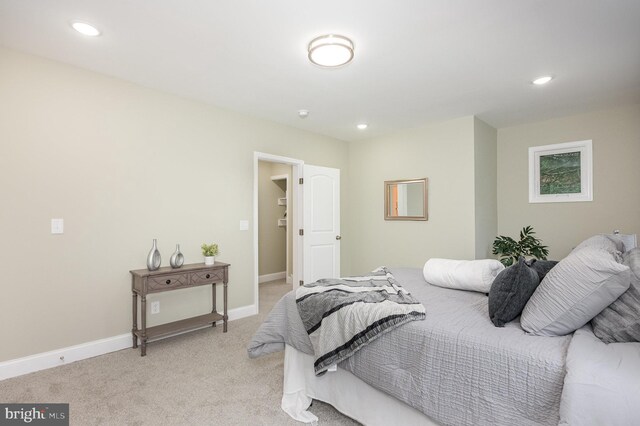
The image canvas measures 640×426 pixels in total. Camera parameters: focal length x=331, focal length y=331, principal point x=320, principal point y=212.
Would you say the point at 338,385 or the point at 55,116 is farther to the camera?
the point at 55,116

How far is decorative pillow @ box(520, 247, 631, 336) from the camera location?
1326 millimetres

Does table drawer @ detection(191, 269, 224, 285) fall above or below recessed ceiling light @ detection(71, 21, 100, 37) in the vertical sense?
below

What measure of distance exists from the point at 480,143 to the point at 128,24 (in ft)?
13.2

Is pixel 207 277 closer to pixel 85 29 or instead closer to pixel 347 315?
pixel 347 315

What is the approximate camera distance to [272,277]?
6.45 metres

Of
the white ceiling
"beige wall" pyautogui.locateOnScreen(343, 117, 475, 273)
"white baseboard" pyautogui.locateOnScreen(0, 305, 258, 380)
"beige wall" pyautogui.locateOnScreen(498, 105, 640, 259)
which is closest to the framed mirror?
"beige wall" pyautogui.locateOnScreen(343, 117, 475, 273)

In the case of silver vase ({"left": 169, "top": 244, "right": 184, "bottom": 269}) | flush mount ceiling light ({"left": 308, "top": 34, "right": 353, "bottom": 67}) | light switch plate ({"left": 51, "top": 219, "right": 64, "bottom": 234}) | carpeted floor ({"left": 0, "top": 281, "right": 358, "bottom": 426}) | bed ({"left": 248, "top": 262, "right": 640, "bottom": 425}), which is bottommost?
carpeted floor ({"left": 0, "top": 281, "right": 358, "bottom": 426})

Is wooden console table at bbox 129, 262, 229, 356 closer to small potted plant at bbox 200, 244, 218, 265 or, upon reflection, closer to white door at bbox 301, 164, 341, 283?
small potted plant at bbox 200, 244, 218, 265

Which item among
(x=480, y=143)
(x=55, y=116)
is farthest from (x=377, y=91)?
(x=55, y=116)

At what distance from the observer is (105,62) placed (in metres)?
2.78

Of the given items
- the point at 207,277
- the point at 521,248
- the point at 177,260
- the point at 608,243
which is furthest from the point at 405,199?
the point at 177,260

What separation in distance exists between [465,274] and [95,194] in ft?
10.3

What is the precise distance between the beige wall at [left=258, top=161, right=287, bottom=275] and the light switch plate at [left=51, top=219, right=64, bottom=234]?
3543 millimetres

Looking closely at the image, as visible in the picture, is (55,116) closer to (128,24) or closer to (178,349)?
(128,24)
